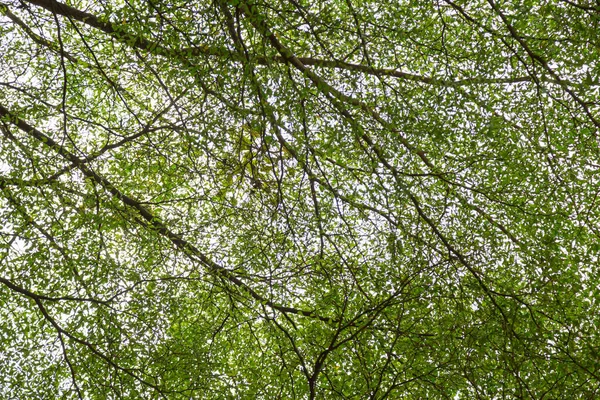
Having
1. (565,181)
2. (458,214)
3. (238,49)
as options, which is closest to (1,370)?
(238,49)

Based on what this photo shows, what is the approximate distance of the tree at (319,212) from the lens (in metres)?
4.52

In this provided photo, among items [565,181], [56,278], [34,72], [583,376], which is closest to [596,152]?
[565,181]

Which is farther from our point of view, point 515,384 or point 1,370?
point 1,370

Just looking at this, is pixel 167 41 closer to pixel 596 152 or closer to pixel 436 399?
pixel 436 399

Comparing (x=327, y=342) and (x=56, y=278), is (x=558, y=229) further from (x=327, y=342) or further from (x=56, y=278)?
(x=56, y=278)

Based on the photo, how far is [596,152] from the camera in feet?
19.6

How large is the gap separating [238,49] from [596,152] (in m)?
3.71

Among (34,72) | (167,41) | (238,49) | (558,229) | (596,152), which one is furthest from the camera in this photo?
(34,72)

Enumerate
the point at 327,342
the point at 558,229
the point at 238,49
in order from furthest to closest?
the point at 558,229
the point at 327,342
the point at 238,49

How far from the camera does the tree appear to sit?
4.52 metres

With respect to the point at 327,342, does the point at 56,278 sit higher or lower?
higher

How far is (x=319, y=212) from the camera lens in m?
5.77

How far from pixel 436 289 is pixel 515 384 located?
0.94 meters

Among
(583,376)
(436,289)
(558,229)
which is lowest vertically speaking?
(583,376)
